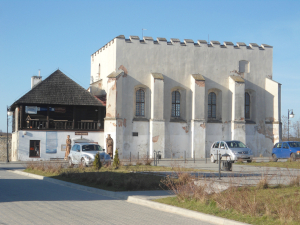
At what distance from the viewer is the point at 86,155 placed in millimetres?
26359

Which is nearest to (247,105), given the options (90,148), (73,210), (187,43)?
(187,43)

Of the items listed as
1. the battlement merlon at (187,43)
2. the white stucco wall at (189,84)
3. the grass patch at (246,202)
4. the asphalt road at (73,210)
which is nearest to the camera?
the grass patch at (246,202)

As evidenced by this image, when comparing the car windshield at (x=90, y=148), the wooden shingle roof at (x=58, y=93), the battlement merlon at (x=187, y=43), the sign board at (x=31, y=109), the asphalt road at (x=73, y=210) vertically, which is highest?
the battlement merlon at (x=187, y=43)

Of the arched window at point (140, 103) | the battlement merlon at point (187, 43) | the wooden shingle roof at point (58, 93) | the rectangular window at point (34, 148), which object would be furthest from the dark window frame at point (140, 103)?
the rectangular window at point (34, 148)

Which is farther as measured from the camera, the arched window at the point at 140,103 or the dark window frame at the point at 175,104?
the dark window frame at the point at 175,104

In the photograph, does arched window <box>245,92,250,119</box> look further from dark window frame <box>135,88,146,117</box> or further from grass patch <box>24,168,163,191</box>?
grass patch <box>24,168,163,191</box>

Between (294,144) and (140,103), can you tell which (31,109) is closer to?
(140,103)

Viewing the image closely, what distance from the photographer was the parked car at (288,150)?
30.5m

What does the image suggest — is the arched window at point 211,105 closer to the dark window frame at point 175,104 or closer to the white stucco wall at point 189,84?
the white stucco wall at point 189,84

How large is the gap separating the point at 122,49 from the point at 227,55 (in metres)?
11.6

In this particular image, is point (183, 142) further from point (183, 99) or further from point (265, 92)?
point (265, 92)

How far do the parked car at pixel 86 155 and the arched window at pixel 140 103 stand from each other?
574 inches

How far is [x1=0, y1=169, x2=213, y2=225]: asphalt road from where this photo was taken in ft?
30.0

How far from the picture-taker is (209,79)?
43.8 metres
